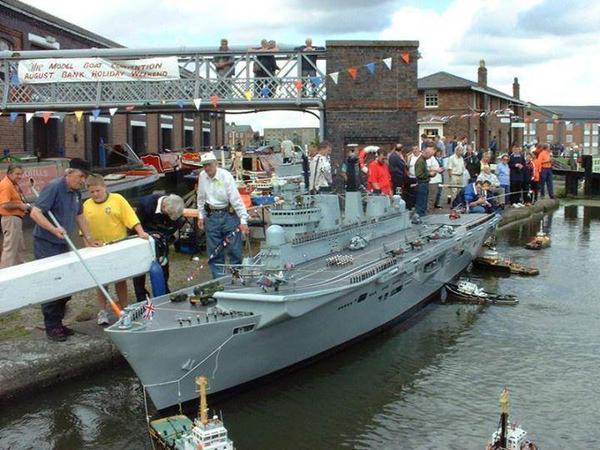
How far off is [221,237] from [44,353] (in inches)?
107

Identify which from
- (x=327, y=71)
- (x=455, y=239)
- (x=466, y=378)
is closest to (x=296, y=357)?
(x=466, y=378)

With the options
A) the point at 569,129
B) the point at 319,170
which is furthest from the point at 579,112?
the point at 319,170

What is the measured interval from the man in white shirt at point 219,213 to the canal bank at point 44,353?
1.75 m

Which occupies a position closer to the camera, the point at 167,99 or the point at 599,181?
the point at 167,99

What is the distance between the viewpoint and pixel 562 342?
9453mm

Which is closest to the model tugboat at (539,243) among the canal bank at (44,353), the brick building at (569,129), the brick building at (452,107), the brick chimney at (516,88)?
the canal bank at (44,353)

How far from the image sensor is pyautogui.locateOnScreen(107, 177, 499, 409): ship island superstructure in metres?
6.86

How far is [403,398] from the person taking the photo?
25.2 ft

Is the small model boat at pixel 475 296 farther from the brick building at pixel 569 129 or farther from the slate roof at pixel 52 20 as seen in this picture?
the brick building at pixel 569 129

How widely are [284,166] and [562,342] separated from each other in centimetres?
500

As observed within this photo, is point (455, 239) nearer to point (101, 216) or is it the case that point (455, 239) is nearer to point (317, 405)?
point (317, 405)

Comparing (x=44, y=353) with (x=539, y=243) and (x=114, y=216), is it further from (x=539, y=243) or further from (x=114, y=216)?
(x=539, y=243)

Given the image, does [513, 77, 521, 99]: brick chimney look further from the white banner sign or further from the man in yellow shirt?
the man in yellow shirt

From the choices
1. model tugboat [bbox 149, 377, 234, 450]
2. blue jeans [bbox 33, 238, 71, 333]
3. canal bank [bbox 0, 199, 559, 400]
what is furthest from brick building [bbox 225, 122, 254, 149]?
model tugboat [bbox 149, 377, 234, 450]
